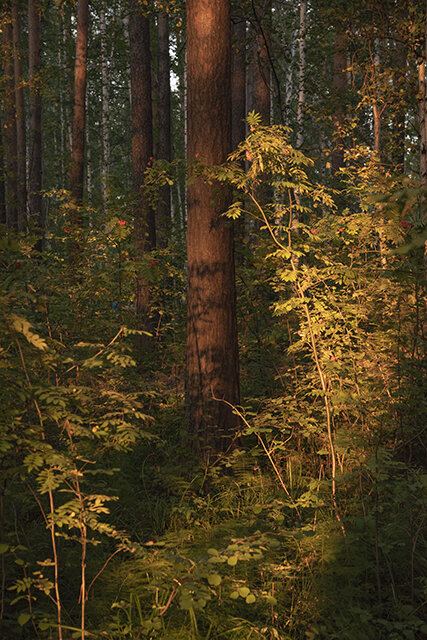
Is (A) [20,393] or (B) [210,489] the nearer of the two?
(A) [20,393]

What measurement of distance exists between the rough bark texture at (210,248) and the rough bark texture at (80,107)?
28.0 ft

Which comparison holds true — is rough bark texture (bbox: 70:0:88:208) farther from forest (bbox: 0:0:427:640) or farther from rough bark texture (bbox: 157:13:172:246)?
forest (bbox: 0:0:427:640)

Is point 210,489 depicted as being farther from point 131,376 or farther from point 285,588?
point 131,376

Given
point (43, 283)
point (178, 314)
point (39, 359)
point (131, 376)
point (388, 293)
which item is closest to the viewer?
point (39, 359)

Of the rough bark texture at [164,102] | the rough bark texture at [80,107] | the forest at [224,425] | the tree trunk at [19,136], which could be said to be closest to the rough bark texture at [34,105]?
the tree trunk at [19,136]

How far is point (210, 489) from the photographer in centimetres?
486

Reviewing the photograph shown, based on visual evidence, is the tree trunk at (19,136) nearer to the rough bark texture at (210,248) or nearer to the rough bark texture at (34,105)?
the rough bark texture at (34,105)

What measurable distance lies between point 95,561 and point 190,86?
4.36 m

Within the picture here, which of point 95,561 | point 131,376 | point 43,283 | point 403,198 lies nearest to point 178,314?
point 131,376

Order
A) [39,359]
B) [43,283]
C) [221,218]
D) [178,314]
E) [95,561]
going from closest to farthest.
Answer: [39,359]
[95,561]
[43,283]
[221,218]
[178,314]

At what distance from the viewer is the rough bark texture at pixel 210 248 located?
209 inches

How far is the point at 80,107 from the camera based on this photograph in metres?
14.0

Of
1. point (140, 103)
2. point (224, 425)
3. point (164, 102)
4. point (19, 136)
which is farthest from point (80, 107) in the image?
point (224, 425)

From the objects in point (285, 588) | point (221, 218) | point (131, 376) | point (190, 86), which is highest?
point (190, 86)
